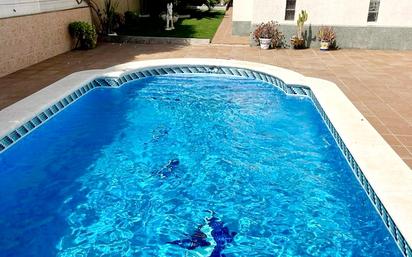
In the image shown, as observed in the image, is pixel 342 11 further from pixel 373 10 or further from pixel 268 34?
pixel 268 34

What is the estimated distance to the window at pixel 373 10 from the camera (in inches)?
539

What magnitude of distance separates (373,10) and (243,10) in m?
5.59

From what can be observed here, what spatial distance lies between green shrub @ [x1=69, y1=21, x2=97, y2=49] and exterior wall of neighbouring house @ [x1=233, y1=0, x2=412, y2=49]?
627 centimetres

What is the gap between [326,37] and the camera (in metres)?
13.9

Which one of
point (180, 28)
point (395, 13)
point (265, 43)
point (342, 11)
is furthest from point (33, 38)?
point (395, 13)

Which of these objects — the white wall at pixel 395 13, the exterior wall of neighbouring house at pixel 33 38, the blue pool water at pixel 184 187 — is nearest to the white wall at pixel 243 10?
the white wall at pixel 395 13

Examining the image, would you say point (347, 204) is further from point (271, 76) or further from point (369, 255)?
point (271, 76)

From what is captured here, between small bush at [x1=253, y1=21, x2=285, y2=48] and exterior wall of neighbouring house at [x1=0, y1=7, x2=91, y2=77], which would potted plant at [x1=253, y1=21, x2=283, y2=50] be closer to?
small bush at [x1=253, y1=21, x2=285, y2=48]

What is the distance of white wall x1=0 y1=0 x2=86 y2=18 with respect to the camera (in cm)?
1017

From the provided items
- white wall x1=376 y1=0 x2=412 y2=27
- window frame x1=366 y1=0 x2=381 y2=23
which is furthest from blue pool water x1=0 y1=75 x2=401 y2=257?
white wall x1=376 y1=0 x2=412 y2=27

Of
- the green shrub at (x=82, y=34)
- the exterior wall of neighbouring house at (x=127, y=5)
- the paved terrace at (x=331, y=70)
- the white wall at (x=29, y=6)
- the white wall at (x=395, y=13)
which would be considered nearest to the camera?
the paved terrace at (x=331, y=70)

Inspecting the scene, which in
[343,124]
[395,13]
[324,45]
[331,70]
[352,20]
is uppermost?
[395,13]

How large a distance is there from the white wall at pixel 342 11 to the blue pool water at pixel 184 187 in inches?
266

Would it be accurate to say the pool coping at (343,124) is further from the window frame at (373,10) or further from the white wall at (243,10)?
the white wall at (243,10)
